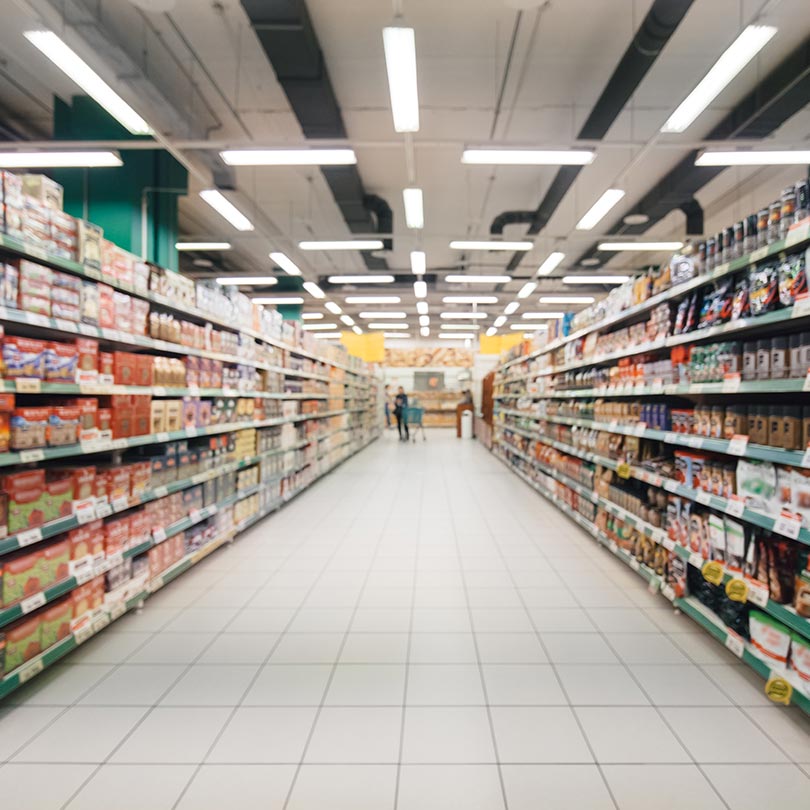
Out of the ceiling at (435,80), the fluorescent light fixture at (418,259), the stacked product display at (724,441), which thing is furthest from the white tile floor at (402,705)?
the fluorescent light fixture at (418,259)

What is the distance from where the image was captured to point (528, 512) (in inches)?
231

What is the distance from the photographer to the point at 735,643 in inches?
91.6

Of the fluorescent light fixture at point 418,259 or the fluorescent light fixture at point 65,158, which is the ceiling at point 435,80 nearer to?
the fluorescent light fixture at point 65,158

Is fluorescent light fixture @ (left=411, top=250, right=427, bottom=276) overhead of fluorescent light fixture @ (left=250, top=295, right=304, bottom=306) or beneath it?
overhead

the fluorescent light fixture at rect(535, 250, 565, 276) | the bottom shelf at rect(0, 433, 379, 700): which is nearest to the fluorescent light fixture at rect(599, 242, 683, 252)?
the fluorescent light fixture at rect(535, 250, 565, 276)

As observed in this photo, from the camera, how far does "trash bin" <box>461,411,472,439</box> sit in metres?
16.4

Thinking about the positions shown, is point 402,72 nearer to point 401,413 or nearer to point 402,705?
point 402,705

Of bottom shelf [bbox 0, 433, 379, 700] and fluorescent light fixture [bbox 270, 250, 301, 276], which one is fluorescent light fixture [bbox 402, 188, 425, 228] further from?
bottom shelf [bbox 0, 433, 379, 700]

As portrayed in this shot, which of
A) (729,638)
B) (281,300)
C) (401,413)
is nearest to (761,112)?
(729,638)

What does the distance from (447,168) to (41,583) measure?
8391 mm

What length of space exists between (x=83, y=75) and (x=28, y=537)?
3.63 meters

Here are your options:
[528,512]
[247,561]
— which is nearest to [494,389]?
[528,512]

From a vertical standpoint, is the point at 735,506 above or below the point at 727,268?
below

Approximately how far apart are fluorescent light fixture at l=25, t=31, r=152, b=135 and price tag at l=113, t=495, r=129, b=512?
305 centimetres
